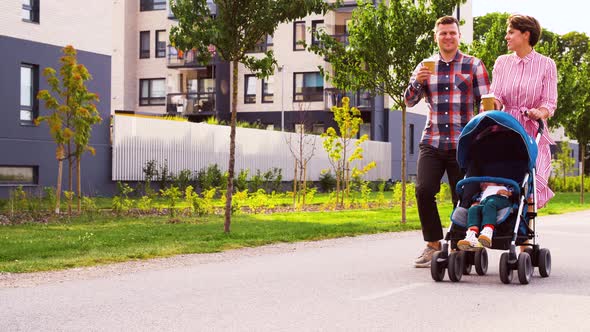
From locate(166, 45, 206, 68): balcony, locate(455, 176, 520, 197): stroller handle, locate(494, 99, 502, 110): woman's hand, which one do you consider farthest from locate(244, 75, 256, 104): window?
locate(455, 176, 520, 197): stroller handle

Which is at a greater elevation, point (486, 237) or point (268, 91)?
point (268, 91)

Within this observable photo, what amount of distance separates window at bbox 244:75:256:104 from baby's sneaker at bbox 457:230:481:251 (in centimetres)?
4550

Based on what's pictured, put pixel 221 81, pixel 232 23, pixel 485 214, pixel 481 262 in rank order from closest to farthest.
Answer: pixel 485 214 < pixel 481 262 < pixel 232 23 < pixel 221 81

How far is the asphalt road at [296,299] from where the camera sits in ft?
21.8

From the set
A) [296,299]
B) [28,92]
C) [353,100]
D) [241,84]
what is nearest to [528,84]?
[296,299]

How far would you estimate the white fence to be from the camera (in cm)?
3194

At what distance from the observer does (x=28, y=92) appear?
2944 centimetres

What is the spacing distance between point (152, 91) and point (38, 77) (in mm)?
27224

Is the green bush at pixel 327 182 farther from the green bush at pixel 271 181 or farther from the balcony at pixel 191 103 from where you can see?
the balcony at pixel 191 103

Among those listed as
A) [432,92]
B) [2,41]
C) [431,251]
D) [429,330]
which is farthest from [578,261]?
[2,41]

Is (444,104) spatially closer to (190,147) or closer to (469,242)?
(469,242)

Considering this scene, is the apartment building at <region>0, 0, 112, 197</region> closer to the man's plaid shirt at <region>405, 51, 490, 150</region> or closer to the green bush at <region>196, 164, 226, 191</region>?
the green bush at <region>196, 164, 226, 191</region>

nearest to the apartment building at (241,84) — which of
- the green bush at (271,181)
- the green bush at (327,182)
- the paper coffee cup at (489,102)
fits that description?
the green bush at (327,182)

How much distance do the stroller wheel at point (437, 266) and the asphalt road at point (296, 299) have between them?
7cm
